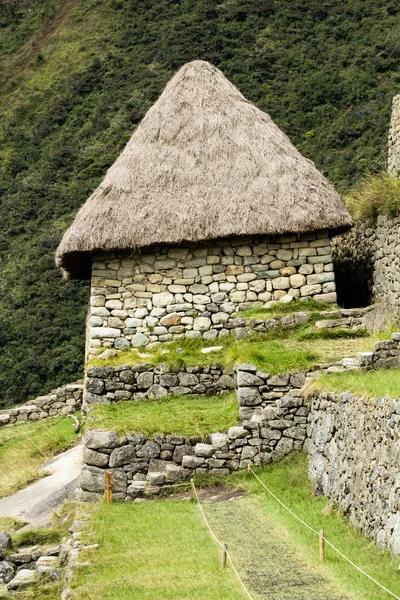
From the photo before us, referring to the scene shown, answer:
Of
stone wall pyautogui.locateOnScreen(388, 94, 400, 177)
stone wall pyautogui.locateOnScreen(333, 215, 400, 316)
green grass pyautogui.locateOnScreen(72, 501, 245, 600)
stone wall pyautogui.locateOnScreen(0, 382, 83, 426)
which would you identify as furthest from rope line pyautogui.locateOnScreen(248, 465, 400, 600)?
stone wall pyautogui.locateOnScreen(0, 382, 83, 426)

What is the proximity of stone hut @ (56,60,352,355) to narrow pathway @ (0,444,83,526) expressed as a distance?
1.85 m

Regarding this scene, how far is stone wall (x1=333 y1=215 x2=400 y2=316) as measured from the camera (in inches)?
553

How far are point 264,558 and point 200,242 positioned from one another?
7.09 meters

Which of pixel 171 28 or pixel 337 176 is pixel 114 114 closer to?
pixel 171 28

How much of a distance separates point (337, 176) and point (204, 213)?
37.2ft

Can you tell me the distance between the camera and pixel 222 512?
31.7 feet

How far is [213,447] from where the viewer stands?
11.0 meters

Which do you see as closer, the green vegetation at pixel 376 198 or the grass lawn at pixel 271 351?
the grass lawn at pixel 271 351

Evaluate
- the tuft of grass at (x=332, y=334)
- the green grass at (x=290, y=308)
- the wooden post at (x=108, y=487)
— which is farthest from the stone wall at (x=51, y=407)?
the wooden post at (x=108, y=487)

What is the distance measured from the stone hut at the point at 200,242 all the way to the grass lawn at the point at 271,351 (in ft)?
1.62

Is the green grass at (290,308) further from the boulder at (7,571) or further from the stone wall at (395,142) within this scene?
the boulder at (7,571)

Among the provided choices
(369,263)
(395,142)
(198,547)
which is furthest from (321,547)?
(395,142)

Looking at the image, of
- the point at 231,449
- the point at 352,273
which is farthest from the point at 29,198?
the point at 231,449

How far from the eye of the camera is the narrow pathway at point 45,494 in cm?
1205
